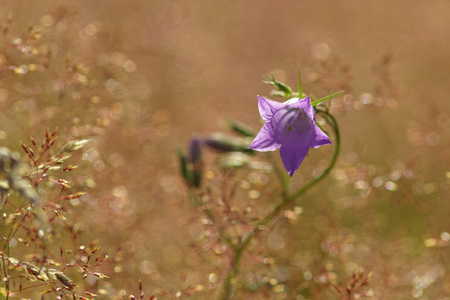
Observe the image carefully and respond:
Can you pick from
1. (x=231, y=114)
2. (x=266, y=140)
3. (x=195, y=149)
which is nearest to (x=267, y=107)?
(x=266, y=140)

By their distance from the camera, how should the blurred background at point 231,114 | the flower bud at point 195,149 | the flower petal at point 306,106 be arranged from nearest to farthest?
1. the flower petal at point 306,106
2. the blurred background at point 231,114
3. the flower bud at point 195,149

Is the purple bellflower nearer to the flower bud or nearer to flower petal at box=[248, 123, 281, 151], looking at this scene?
flower petal at box=[248, 123, 281, 151]

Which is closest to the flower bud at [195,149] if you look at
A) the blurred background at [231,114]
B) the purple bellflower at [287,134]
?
the blurred background at [231,114]

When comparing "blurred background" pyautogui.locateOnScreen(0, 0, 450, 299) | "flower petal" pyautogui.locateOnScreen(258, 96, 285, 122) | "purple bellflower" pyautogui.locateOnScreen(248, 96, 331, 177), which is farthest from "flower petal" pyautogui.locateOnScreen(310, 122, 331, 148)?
"blurred background" pyautogui.locateOnScreen(0, 0, 450, 299)

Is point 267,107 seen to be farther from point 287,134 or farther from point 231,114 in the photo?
Answer: point 231,114

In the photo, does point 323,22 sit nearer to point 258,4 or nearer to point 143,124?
point 258,4

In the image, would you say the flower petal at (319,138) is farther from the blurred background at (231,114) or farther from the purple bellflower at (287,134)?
the blurred background at (231,114)
